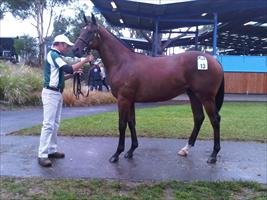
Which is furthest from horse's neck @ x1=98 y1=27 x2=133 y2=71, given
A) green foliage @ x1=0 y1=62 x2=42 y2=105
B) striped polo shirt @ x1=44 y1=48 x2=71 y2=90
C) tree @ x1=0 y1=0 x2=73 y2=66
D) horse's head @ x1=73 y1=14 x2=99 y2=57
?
tree @ x1=0 y1=0 x2=73 y2=66

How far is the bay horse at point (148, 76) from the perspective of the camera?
631 centimetres

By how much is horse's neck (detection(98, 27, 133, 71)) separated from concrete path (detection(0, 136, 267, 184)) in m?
1.57

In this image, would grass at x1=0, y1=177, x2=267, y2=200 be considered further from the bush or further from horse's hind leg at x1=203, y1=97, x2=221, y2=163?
the bush

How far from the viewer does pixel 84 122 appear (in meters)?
10.0

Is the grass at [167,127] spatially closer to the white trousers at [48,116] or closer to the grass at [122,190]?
the white trousers at [48,116]

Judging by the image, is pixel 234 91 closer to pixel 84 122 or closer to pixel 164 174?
pixel 84 122

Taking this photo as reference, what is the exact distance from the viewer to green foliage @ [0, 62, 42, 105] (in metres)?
14.2

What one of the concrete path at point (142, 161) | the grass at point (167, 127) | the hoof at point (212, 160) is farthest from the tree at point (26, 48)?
the hoof at point (212, 160)

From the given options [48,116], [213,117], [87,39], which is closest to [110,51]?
[87,39]

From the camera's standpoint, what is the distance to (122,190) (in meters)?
4.96

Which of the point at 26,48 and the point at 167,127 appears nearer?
the point at 167,127

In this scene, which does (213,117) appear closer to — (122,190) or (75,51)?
(122,190)

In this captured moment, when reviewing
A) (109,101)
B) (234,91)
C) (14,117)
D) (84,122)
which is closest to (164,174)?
(84,122)

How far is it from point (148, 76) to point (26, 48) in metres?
37.1
